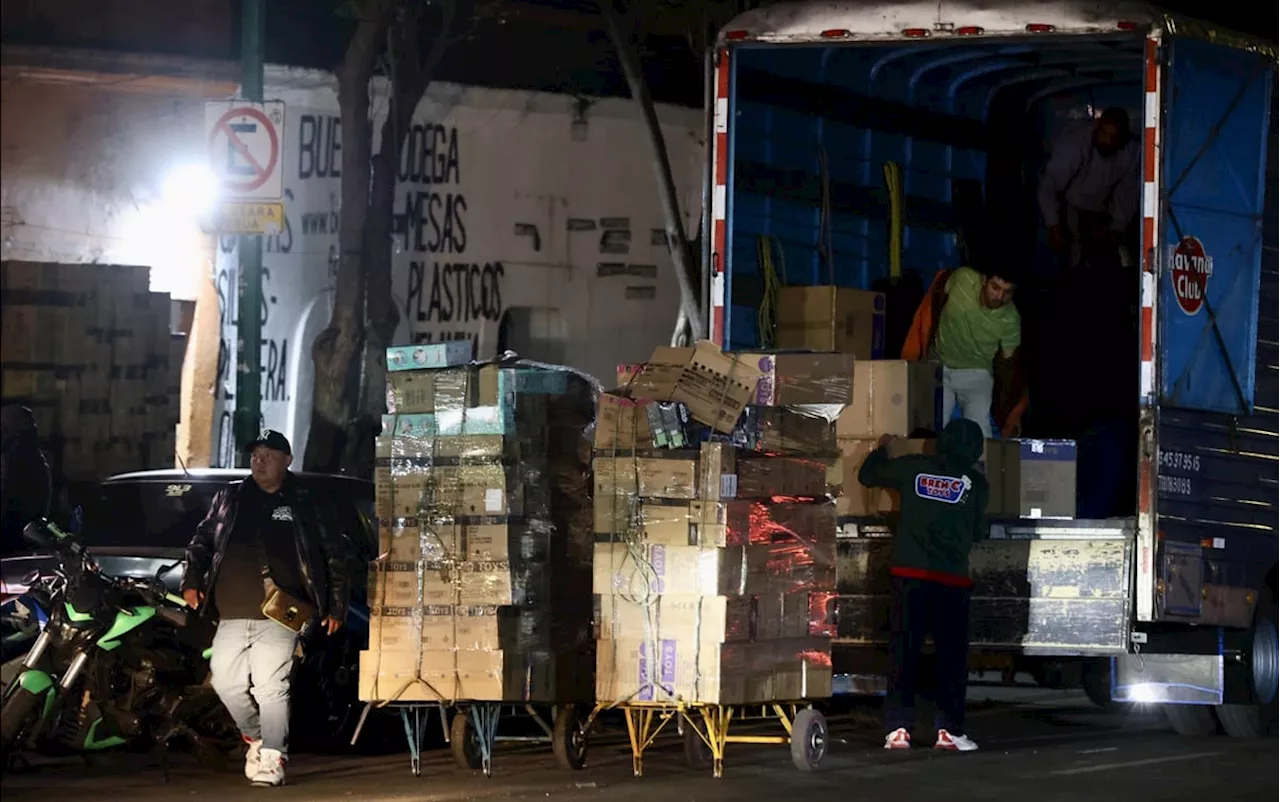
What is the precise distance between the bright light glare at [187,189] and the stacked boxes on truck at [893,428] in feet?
27.9

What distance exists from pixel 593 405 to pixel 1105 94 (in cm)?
565

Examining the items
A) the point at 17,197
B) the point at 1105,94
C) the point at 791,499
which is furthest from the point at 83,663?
the point at 17,197

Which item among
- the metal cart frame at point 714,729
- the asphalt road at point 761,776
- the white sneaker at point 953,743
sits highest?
the metal cart frame at point 714,729

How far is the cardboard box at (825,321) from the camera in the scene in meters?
13.6

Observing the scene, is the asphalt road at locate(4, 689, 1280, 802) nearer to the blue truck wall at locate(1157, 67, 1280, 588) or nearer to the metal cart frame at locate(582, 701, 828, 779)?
the metal cart frame at locate(582, 701, 828, 779)

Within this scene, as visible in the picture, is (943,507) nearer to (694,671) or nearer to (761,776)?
(761,776)

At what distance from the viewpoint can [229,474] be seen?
13.1 m

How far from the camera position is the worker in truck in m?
15.1

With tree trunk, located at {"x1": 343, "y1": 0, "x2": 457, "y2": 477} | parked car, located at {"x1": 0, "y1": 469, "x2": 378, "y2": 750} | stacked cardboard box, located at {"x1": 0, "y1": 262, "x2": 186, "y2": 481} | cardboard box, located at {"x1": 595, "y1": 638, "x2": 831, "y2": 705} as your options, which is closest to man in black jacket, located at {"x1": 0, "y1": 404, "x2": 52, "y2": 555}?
parked car, located at {"x1": 0, "y1": 469, "x2": 378, "y2": 750}

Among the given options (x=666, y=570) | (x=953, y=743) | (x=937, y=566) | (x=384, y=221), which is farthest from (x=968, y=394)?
(x=384, y=221)

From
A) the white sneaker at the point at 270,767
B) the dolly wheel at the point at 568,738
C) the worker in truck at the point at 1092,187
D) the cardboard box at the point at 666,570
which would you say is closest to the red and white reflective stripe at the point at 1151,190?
the cardboard box at the point at 666,570

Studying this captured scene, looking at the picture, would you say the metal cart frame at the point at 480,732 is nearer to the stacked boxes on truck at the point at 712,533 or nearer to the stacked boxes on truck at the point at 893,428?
the stacked boxes on truck at the point at 712,533

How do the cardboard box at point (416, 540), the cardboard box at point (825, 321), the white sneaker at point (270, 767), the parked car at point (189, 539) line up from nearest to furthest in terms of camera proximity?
the white sneaker at point (270, 767) < the cardboard box at point (416, 540) < the parked car at point (189, 539) < the cardboard box at point (825, 321)

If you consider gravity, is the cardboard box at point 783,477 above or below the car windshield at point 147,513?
above
